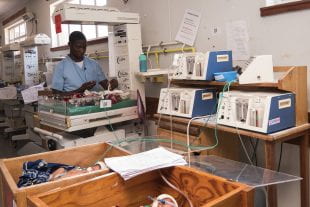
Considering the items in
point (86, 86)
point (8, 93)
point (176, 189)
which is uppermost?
point (86, 86)

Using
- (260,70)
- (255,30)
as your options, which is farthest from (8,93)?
(260,70)

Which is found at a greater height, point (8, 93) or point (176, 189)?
point (8, 93)

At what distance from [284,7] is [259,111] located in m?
0.76

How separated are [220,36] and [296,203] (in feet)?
4.23

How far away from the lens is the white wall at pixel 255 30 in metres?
1.93

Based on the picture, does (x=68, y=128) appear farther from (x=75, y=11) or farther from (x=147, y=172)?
(x=147, y=172)

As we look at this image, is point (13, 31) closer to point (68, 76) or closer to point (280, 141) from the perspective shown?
point (68, 76)

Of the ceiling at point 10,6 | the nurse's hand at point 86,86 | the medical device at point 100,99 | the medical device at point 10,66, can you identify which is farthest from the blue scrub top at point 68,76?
the ceiling at point 10,6

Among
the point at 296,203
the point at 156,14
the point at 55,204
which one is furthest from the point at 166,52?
the point at 55,204

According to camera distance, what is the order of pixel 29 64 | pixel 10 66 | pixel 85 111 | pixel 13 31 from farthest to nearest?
pixel 13 31 < pixel 10 66 < pixel 29 64 < pixel 85 111

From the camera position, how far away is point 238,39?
228cm

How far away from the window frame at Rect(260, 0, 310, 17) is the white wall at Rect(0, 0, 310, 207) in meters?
0.03

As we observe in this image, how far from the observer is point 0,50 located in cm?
573

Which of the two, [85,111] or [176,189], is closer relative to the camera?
[176,189]
